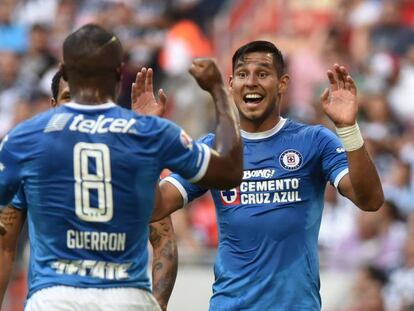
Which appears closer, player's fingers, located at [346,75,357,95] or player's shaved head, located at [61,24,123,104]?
player's shaved head, located at [61,24,123,104]

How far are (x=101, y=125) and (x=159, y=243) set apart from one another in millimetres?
2254

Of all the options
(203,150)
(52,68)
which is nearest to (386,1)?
(52,68)

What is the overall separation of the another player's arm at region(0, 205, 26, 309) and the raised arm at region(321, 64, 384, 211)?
1.88 metres

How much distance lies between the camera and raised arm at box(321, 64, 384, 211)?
7746mm

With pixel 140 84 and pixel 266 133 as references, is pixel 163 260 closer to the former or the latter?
pixel 266 133

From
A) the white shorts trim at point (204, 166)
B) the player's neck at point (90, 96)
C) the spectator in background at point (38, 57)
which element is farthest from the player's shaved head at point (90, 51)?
the spectator in background at point (38, 57)

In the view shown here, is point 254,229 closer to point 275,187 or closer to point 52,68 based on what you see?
point 275,187

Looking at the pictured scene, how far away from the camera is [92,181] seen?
6594 mm

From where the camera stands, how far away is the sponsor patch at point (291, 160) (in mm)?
8203

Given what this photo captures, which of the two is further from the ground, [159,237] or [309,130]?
[309,130]

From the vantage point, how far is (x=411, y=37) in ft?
57.0

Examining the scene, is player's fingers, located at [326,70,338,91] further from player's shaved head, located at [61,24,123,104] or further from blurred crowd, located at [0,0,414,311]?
blurred crowd, located at [0,0,414,311]

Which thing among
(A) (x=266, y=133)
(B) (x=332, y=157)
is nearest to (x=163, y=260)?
(A) (x=266, y=133)

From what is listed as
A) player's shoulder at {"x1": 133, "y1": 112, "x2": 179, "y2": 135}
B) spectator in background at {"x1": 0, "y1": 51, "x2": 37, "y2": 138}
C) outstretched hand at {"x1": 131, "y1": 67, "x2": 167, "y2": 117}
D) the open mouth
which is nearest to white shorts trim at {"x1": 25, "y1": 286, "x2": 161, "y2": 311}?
player's shoulder at {"x1": 133, "y1": 112, "x2": 179, "y2": 135}
